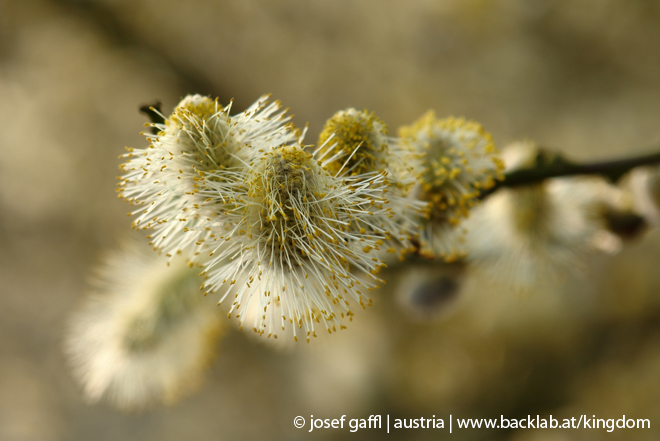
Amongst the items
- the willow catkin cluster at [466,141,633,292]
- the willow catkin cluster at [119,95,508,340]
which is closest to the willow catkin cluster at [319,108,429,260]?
the willow catkin cluster at [119,95,508,340]

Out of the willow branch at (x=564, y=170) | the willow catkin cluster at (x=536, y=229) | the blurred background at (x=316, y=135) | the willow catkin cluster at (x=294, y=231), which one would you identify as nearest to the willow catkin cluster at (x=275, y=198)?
the willow catkin cluster at (x=294, y=231)

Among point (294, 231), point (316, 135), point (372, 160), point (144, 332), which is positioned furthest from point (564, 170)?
point (316, 135)

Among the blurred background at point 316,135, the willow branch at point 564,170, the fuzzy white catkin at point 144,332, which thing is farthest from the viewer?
the blurred background at point 316,135

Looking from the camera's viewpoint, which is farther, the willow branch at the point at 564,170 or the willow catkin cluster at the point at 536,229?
the willow catkin cluster at the point at 536,229

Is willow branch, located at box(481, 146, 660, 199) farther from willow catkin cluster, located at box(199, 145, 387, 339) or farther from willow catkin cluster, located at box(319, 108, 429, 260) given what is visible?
willow catkin cluster, located at box(199, 145, 387, 339)

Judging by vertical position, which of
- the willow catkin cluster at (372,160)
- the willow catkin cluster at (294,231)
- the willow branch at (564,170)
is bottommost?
the willow catkin cluster at (294,231)

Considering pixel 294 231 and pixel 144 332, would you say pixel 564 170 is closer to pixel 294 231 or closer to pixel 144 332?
pixel 294 231

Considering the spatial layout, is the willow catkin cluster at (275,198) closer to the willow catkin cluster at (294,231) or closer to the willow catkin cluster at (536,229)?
the willow catkin cluster at (294,231)

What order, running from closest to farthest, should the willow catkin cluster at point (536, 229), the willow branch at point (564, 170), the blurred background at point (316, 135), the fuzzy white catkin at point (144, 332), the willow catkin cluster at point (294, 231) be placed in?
the willow catkin cluster at point (294, 231) → the willow branch at point (564, 170) → the willow catkin cluster at point (536, 229) → the fuzzy white catkin at point (144, 332) → the blurred background at point (316, 135)

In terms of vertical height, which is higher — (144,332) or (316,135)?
(316,135)
